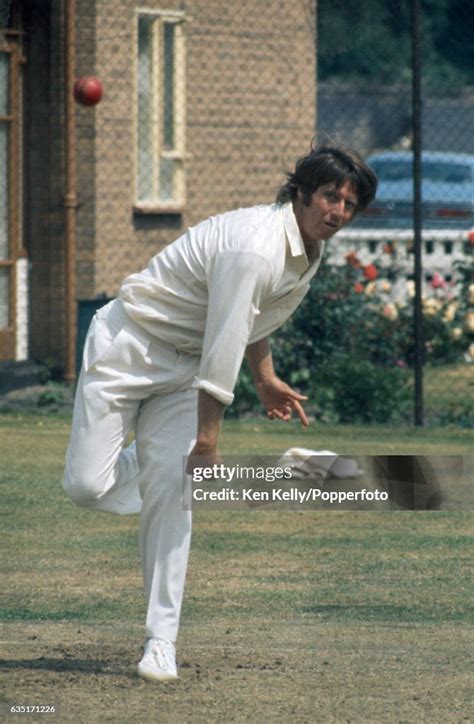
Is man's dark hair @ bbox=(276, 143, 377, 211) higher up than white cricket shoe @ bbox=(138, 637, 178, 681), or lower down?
higher up

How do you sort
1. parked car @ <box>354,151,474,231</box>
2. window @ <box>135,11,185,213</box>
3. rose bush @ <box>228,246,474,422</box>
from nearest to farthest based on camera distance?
1. rose bush @ <box>228,246,474,422</box>
2. window @ <box>135,11,185,213</box>
3. parked car @ <box>354,151,474,231</box>

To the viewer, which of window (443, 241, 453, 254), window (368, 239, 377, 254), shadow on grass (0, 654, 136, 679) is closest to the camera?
shadow on grass (0, 654, 136, 679)

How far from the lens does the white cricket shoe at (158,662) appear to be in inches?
199

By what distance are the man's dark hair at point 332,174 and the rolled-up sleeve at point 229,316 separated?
1.23ft

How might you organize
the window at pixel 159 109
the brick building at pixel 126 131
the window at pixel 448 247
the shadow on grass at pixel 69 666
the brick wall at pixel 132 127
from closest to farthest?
1. the shadow on grass at pixel 69 666
2. the brick building at pixel 126 131
3. the brick wall at pixel 132 127
4. the window at pixel 159 109
5. the window at pixel 448 247

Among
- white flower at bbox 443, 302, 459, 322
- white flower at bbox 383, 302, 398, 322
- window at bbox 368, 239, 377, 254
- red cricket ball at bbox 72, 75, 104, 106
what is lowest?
white flower at bbox 443, 302, 459, 322

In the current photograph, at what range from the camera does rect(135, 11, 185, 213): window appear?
14.9 metres

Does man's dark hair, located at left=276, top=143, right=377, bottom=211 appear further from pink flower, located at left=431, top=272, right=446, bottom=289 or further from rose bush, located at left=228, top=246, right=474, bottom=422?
pink flower, located at left=431, top=272, right=446, bottom=289

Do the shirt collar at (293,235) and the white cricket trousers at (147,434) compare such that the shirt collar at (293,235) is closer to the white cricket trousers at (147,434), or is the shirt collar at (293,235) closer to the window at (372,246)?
the white cricket trousers at (147,434)

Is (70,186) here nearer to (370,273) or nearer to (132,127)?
(132,127)

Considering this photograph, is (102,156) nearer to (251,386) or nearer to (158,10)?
(158,10)

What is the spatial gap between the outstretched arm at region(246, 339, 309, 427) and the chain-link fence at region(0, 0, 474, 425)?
595cm

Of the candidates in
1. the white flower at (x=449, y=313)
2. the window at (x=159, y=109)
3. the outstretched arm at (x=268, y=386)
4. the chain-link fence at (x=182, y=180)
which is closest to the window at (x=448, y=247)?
the chain-link fence at (x=182, y=180)

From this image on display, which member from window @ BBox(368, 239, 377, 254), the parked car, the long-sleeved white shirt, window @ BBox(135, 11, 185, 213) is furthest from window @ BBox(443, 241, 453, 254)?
the long-sleeved white shirt
